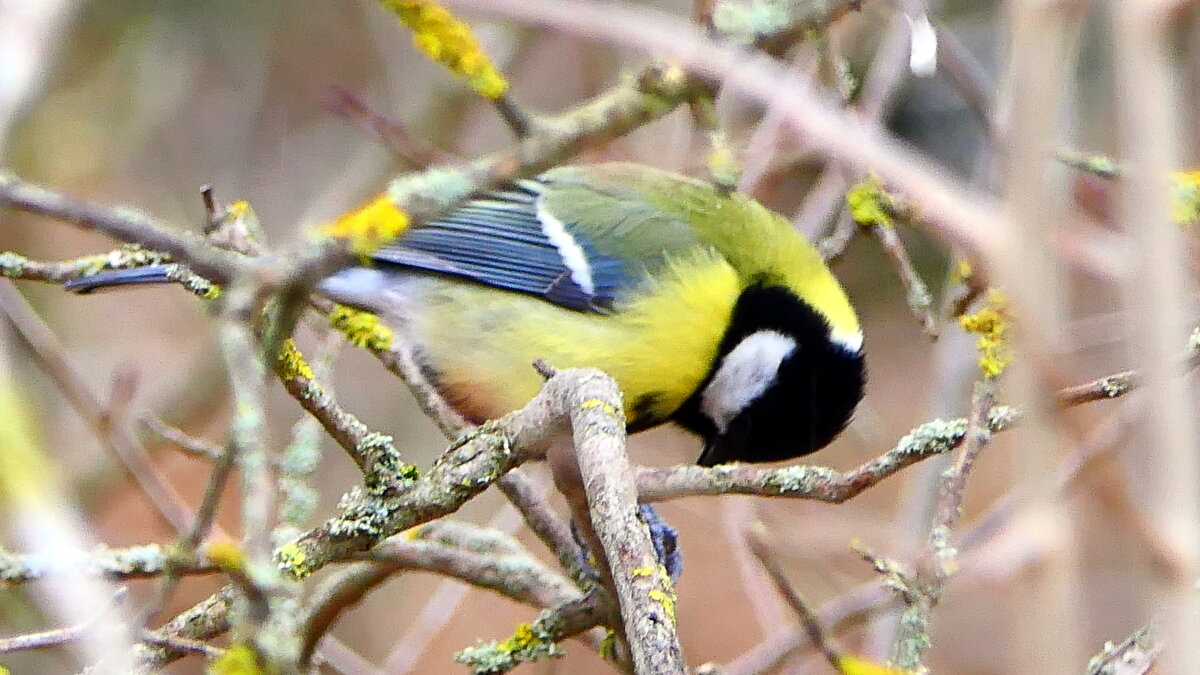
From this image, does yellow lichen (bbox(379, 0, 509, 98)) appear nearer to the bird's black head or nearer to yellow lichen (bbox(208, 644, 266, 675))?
yellow lichen (bbox(208, 644, 266, 675))

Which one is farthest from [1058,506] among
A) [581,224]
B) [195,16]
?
[195,16]

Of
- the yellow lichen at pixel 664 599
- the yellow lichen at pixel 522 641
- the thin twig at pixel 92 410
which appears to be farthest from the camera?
the thin twig at pixel 92 410

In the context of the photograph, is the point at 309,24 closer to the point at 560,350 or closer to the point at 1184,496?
the point at 560,350

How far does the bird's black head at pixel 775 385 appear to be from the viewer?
71.4 inches

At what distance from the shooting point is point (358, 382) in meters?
3.46

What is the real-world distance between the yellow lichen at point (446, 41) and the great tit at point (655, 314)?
0.90 metres

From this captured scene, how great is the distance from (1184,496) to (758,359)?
147 centimetres

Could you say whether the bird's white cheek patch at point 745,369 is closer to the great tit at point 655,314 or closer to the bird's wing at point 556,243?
the great tit at point 655,314

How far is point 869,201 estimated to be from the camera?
4.48ft

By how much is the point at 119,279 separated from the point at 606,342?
670 millimetres

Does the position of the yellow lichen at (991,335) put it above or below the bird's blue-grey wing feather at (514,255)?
below

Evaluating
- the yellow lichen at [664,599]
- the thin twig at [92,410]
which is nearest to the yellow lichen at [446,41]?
the yellow lichen at [664,599]

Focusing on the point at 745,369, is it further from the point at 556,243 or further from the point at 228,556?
the point at 228,556

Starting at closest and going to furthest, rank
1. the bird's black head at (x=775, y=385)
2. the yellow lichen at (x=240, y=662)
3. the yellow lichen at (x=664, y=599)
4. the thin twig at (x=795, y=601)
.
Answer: the yellow lichen at (x=240, y=662) < the yellow lichen at (x=664, y=599) < the thin twig at (x=795, y=601) < the bird's black head at (x=775, y=385)
